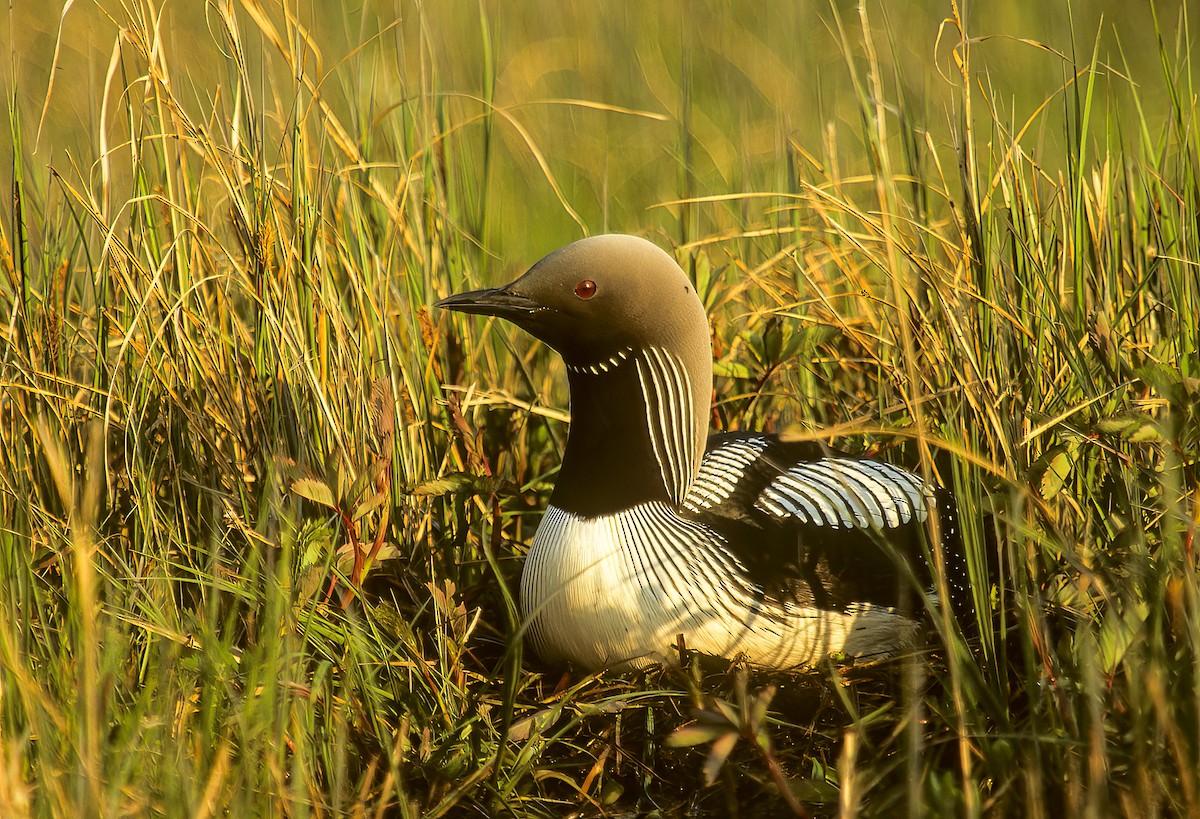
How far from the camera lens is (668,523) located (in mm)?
2158

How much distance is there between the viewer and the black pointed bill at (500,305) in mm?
2121

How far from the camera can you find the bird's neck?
7.15ft

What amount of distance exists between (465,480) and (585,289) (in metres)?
0.40

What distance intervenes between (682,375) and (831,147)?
830mm

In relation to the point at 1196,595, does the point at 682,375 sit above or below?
above

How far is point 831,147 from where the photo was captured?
2770 millimetres

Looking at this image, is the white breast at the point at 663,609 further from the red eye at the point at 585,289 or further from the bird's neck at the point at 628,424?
the red eye at the point at 585,289

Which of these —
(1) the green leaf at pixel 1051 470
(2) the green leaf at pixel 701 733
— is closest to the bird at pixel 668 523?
(1) the green leaf at pixel 1051 470

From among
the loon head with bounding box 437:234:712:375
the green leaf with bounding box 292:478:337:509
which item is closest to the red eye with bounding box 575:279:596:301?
the loon head with bounding box 437:234:712:375

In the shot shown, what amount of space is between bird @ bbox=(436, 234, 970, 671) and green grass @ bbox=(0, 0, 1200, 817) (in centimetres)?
7

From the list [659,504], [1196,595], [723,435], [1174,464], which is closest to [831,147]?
[723,435]

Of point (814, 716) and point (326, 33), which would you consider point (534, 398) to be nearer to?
point (814, 716)

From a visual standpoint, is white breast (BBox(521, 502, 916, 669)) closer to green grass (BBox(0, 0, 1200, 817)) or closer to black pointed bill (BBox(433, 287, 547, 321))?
green grass (BBox(0, 0, 1200, 817))

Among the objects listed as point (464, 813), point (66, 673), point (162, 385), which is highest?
point (162, 385)
